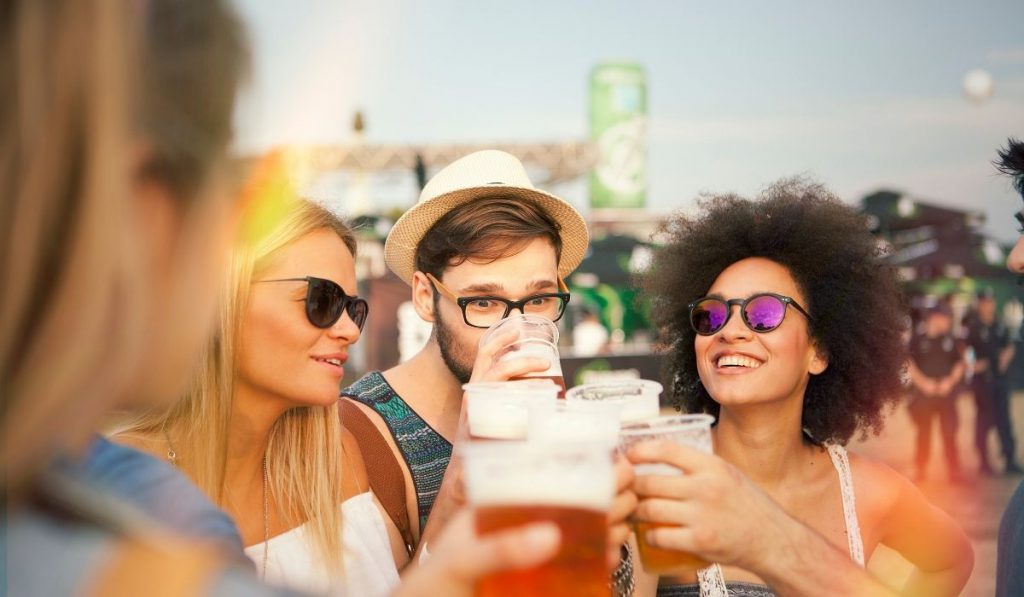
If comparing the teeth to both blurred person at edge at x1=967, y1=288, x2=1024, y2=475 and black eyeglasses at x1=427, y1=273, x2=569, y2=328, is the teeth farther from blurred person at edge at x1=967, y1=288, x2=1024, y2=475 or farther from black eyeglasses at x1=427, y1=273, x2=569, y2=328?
blurred person at edge at x1=967, y1=288, x2=1024, y2=475

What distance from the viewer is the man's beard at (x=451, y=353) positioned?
319 cm

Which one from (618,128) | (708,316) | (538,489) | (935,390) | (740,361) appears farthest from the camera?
(618,128)

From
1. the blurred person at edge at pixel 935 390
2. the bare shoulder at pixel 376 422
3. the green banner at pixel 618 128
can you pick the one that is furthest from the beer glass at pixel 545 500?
the green banner at pixel 618 128

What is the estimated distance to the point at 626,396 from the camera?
5.24 feet

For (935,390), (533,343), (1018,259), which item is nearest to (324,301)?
(533,343)

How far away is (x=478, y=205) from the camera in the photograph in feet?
11.1

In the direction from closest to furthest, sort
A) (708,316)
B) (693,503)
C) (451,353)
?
1. (693,503)
2. (708,316)
3. (451,353)

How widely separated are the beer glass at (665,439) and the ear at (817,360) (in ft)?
6.24

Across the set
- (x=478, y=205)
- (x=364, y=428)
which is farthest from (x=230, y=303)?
(x=478, y=205)

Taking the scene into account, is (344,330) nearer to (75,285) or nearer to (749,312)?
(749,312)

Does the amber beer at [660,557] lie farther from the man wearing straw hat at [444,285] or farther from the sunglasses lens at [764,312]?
the sunglasses lens at [764,312]

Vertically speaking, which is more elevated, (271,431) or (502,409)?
(502,409)

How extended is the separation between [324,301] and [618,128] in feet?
167

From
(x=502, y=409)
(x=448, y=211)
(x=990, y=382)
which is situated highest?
(x=448, y=211)
